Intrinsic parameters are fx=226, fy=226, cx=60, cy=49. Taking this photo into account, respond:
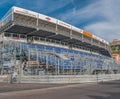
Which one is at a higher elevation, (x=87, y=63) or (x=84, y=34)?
(x=84, y=34)

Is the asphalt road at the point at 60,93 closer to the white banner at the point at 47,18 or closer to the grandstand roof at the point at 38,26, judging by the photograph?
the grandstand roof at the point at 38,26

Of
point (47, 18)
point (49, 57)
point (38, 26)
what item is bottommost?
point (49, 57)

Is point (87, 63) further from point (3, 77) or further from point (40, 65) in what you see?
point (3, 77)

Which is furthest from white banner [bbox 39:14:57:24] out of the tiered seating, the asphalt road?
the asphalt road

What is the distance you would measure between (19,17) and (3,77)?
1357 cm

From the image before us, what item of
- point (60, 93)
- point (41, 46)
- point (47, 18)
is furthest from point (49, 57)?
point (60, 93)

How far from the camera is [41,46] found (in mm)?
38656

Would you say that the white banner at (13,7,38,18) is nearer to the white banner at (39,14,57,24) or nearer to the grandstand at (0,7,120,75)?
the grandstand at (0,7,120,75)

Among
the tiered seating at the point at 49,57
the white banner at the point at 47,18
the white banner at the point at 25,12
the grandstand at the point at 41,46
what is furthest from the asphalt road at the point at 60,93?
the white banner at the point at 47,18

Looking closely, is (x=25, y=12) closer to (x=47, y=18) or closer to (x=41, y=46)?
(x=47, y=18)

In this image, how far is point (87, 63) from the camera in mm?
34562

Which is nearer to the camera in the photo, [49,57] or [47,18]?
[49,57]

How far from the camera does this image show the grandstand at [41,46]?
3008 centimetres

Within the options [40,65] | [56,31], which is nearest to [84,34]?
[56,31]
